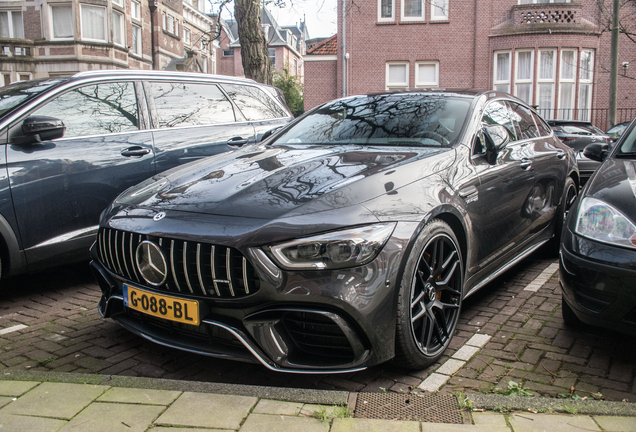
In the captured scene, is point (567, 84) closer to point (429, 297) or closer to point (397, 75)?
point (397, 75)

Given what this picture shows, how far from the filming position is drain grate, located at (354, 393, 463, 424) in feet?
7.41

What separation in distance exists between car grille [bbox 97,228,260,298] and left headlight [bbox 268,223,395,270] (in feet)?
0.57

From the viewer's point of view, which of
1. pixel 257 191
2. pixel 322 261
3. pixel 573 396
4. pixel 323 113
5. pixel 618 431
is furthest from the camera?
pixel 323 113

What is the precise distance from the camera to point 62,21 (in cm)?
3198

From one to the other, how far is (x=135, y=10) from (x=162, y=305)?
37.2m

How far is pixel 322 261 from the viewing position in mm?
2414

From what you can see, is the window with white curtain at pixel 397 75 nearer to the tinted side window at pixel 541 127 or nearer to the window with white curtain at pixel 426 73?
the window with white curtain at pixel 426 73

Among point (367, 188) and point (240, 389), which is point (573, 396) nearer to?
point (367, 188)

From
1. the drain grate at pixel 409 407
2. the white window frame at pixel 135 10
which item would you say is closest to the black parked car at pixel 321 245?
the drain grate at pixel 409 407

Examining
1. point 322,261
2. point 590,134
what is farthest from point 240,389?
point 590,134

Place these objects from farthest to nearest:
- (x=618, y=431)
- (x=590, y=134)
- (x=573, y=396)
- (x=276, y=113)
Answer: (x=590, y=134)
(x=276, y=113)
(x=573, y=396)
(x=618, y=431)

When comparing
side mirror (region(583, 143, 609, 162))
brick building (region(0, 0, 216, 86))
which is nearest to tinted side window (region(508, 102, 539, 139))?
side mirror (region(583, 143, 609, 162))

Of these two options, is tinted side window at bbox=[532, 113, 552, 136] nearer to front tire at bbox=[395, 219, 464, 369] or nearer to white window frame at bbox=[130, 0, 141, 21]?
front tire at bbox=[395, 219, 464, 369]

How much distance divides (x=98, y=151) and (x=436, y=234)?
2.96 meters
